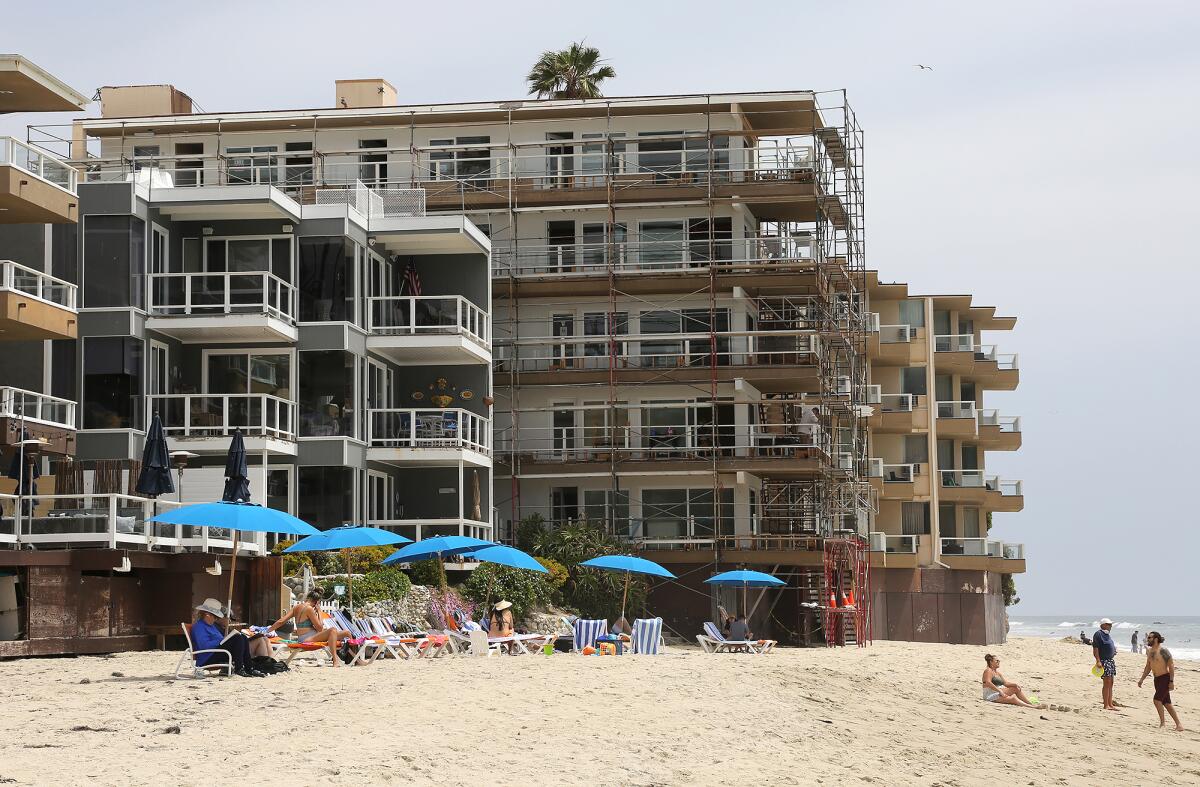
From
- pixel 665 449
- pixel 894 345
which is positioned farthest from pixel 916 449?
pixel 665 449

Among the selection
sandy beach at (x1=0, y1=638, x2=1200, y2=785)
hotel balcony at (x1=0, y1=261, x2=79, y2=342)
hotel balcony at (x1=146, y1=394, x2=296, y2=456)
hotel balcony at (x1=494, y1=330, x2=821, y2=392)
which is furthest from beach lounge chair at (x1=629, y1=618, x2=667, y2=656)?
hotel balcony at (x1=494, y1=330, x2=821, y2=392)

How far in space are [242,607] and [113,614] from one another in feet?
13.2

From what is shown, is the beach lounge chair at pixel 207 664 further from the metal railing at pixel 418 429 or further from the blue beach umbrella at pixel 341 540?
the metal railing at pixel 418 429

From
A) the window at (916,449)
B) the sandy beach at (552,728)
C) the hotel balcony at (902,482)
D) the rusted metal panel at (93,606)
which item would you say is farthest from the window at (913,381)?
the rusted metal panel at (93,606)

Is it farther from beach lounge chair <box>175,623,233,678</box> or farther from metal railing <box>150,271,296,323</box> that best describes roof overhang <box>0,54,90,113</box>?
beach lounge chair <box>175,623,233,678</box>

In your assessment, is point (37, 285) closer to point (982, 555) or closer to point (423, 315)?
point (423, 315)

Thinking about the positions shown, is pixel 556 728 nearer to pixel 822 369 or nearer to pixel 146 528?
pixel 146 528

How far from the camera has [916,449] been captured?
2442 inches

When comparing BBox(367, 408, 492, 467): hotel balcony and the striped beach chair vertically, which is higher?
BBox(367, 408, 492, 467): hotel balcony

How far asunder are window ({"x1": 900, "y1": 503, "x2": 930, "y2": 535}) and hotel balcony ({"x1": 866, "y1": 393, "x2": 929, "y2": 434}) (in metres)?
2.78

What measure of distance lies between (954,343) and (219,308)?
32899mm

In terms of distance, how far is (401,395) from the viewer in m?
44.3

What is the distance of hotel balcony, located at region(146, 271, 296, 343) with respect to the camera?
37625 millimetres

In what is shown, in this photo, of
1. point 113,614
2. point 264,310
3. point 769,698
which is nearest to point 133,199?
point 264,310
